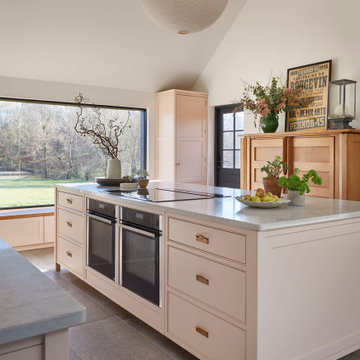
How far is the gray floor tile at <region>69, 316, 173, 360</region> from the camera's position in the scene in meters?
2.54

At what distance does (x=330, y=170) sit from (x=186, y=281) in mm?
2390

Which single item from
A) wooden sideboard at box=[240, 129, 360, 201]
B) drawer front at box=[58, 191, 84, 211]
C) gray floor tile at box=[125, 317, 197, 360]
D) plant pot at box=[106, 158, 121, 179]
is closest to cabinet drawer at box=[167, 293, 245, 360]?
gray floor tile at box=[125, 317, 197, 360]

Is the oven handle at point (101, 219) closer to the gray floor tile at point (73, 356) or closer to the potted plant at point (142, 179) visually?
the potted plant at point (142, 179)

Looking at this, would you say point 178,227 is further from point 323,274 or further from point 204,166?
point 204,166

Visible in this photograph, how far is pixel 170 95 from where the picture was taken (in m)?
6.43

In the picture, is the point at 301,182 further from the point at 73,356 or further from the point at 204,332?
the point at 73,356

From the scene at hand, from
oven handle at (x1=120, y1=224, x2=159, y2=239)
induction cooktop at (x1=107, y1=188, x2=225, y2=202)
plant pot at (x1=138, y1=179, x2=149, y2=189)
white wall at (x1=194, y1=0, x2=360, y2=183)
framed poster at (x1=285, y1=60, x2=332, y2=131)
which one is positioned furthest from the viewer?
framed poster at (x1=285, y1=60, x2=332, y2=131)

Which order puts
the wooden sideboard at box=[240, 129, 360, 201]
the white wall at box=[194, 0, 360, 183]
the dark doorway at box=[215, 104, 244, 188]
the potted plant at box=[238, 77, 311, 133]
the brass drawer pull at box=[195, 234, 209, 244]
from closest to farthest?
the brass drawer pull at box=[195, 234, 209, 244] < the wooden sideboard at box=[240, 129, 360, 201] < the white wall at box=[194, 0, 360, 183] < the potted plant at box=[238, 77, 311, 133] < the dark doorway at box=[215, 104, 244, 188]

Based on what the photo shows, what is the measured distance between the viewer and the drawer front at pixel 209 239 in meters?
2.02

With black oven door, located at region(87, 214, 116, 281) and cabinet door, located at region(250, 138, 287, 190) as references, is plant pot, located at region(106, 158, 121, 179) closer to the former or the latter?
black oven door, located at region(87, 214, 116, 281)

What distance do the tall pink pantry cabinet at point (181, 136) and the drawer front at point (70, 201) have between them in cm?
251

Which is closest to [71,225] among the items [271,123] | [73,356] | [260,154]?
[73,356]

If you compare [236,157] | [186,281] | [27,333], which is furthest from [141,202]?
[236,157]

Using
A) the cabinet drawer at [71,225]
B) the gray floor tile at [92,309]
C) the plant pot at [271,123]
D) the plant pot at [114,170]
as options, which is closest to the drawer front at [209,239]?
the gray floor tile at [92,309]
